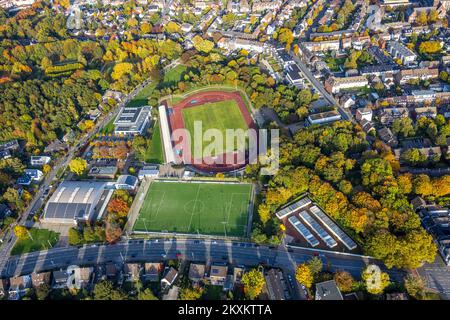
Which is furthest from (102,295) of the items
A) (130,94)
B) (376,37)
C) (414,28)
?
(414,28)

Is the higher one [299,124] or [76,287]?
[299,124]

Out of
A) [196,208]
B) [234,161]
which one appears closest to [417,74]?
[234,161]

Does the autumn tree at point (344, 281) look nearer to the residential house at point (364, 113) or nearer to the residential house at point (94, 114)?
the residential house at point (364, 113)

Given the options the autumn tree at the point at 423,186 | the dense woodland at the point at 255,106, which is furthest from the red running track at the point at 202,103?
the autumn tree at the point at 423,186

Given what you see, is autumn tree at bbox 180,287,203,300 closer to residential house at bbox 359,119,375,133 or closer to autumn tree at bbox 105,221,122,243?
autumn tree at bbox 105,221,122,243

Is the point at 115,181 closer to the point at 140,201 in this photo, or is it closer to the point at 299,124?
the point at 140,201

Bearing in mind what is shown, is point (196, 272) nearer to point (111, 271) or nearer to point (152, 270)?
point (152, 270)

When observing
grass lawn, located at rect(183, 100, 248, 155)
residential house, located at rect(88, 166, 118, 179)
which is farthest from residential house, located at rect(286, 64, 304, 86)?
residential house, located at rect(88, 166, 118, 179)
